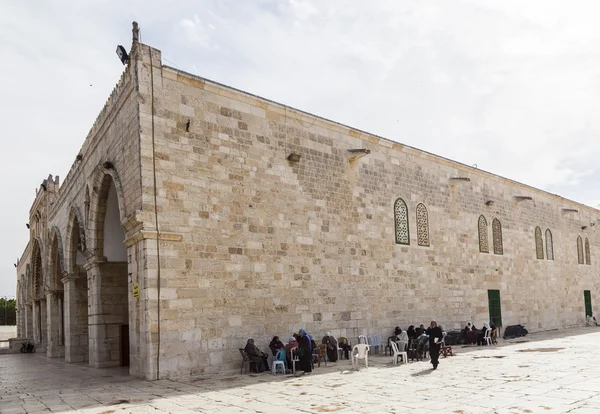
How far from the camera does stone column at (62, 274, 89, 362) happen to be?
15875mm

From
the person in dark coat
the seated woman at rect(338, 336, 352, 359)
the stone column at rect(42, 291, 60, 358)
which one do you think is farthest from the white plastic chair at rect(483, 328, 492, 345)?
the stone column at rect(42, 291, 60, 358)

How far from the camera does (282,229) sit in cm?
1167

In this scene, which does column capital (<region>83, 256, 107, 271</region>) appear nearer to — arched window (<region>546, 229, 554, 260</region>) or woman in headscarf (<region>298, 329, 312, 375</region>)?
woman in headscarf (<region>298, 329, 312, 375</region>)

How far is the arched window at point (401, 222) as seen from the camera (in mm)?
14789

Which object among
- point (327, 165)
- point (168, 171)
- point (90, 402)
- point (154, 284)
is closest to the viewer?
point (90, 402)

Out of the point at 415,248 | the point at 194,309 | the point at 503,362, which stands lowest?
the point at 503,362

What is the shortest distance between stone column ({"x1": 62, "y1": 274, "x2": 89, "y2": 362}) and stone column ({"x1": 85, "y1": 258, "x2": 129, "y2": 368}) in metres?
3.13

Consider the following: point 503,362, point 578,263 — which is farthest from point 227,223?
point 578,263

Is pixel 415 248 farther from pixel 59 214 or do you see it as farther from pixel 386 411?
pixel 59 214

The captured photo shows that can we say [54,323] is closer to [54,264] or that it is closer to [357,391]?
[54,264]

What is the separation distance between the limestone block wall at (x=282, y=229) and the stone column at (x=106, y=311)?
13.7 feet

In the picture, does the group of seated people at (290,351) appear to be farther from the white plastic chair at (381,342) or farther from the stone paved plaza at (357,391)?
the white plastic chair at (381,342)

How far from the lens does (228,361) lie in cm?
1012

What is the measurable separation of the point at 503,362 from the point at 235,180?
21.7ft
